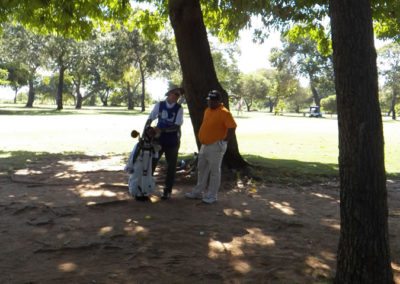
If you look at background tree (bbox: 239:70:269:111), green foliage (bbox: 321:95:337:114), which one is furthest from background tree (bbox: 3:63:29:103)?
green foliage (bbox: 321:95:337:114)

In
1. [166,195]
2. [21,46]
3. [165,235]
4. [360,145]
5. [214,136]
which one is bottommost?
[165,235]

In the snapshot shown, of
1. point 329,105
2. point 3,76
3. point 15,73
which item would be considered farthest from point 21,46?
point 329,105

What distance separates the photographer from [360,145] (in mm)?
3596

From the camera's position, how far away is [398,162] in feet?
48.7

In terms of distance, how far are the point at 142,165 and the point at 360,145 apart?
13.3 ft

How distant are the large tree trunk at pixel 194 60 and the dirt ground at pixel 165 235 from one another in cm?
176

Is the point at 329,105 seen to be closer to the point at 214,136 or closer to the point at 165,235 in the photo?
the point at 214,136

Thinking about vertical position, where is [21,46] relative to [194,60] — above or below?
above

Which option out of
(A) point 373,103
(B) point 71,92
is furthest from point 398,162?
(B) point 71,92

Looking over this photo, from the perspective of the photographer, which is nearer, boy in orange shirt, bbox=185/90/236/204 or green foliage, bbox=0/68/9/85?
boy in orange shirt, bbox=185/90/236/204

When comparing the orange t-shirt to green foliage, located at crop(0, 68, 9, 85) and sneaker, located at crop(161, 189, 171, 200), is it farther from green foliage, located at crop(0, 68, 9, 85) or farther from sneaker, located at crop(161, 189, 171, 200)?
green foliage, located at crop(0, 68, 9, 85)

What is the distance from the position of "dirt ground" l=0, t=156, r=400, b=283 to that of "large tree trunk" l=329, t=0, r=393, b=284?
787 mm

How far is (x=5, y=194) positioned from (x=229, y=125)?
13.0ft

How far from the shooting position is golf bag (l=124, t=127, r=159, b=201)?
7.01 metres
